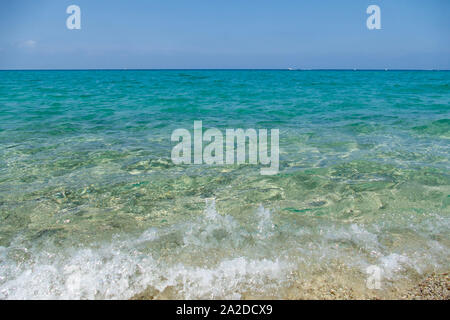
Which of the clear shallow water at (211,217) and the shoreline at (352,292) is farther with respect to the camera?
the clear shallow water at (211,217)

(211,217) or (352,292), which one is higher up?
(211,217)

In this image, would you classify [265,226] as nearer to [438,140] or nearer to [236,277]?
[236,277]

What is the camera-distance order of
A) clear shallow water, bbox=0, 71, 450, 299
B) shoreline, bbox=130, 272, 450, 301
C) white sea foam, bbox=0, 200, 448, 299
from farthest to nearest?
clear shallow water, bbox=0, 71, 450, 299 → white sea foam, bbox=0, 200, 448, 299 → shoreline, bbox=130, 272, 450, 301

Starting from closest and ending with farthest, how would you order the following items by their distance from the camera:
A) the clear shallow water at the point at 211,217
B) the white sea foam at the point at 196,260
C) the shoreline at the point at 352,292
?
the shoreline at the point at 352,292 < the white sea foam at the point at 196,260 < the clear shallow water at the point at 211,217

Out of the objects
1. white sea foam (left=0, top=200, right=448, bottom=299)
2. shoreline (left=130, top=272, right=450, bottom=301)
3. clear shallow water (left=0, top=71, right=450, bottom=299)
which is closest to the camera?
shoreline (left=130, top=272, right=450, bottom=301)

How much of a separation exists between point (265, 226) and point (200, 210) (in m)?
1.07

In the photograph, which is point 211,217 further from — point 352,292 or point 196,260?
point 352,292

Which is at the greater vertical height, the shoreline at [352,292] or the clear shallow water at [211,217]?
the clear shallow water at [211,217]

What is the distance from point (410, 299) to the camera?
270cm

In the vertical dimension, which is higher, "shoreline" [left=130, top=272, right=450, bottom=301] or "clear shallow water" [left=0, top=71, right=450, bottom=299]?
"clear shallow water" [left=0, top=71, right=450, bottom=299]

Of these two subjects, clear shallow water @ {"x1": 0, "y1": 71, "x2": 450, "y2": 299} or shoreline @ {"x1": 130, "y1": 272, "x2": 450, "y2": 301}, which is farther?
clear shallow water @ {"x1": 0, "y1": 71, "x2": 450, "y2": 299}

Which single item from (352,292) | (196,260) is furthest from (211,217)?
(352,292)

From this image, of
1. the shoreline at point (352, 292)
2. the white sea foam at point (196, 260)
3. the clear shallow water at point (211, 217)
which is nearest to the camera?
the shoreline at point (352, 292)
